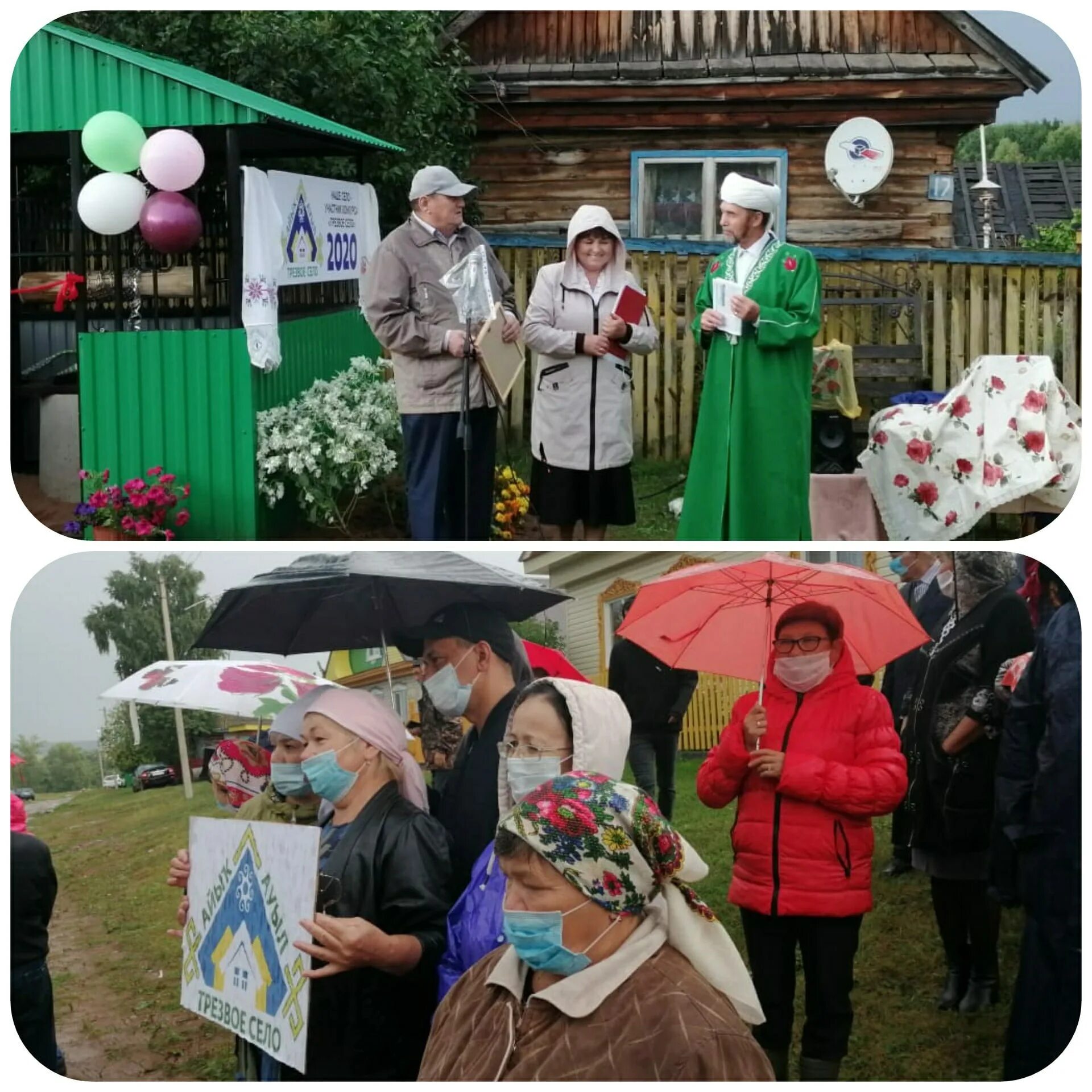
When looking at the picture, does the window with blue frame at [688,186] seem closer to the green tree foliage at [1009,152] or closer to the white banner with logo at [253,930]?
the green tree foliage at [1009,152]

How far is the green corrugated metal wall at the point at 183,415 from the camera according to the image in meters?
6.22

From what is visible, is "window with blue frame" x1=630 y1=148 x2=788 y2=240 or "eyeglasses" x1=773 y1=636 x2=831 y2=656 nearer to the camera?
"eyeglasses" x1=773 y1=636 x2=831 y2=656

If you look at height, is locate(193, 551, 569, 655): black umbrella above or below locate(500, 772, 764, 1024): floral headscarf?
above

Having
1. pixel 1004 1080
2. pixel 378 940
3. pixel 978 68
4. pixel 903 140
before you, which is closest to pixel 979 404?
pixel 978 68

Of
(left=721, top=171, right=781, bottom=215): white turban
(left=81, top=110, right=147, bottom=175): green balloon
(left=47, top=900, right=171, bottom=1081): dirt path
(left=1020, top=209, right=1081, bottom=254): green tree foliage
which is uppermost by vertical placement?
(left=81, top=110, right=147, bottom=175): green balloon

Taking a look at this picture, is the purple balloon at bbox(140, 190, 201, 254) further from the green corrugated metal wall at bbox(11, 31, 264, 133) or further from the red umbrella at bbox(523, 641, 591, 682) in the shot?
the red umbrella at bbox(523, 641, 591, 682)

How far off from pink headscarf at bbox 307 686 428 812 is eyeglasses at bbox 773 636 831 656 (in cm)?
96

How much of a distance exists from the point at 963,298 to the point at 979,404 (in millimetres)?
1992

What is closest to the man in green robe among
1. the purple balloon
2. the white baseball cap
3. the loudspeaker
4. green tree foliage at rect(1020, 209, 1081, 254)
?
the white baseball cap

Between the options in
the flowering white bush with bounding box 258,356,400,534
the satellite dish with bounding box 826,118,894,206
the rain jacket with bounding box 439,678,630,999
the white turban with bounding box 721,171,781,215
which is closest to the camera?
the rain jacket with bounding box 439,678,630,999

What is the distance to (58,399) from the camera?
7359 mm

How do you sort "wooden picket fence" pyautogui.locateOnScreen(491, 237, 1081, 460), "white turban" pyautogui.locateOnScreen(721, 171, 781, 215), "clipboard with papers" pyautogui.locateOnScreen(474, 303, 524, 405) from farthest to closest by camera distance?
"wooden picket fence" pyautogui.locateOnScreen(491, 237, 1081, 460), "clipboard with papers" pyautogui.locateOnScreen(474, 303, 524, 405), "white turban" pyautogui.locateOnScreen(721, 171, 781, 215)

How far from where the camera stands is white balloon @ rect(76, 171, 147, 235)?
6.02 m

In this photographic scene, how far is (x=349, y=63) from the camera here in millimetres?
7383
